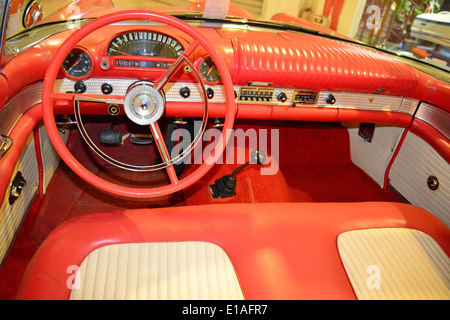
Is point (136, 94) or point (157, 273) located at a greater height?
point (136, 94)

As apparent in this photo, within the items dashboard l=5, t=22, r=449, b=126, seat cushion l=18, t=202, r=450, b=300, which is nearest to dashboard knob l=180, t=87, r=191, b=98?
dashboard l=5, t=22, r=449, b=126

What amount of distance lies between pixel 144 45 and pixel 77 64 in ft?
0.96

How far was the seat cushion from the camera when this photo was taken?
1.02 meters

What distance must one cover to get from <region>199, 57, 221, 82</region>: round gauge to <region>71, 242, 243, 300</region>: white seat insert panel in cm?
77

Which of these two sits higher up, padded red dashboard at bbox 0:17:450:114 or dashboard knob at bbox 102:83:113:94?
padded red dashboard at bbox 0:17:450:114

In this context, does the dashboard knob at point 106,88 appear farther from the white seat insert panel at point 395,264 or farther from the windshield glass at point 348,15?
the white seat insert panel at point 395,264

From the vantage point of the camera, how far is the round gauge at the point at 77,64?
52.6 inches

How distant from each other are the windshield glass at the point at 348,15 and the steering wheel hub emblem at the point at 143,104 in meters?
0.46

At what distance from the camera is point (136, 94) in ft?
3.77

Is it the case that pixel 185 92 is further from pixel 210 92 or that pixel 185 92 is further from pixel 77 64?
pixel 77 64

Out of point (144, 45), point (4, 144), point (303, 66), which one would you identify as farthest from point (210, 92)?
point (4, 144)

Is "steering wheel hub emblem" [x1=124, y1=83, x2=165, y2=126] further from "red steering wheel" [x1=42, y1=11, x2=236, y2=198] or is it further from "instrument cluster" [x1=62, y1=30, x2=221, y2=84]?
"instrument cluster" [x1=62, y1=30, x2=221, y2=84]

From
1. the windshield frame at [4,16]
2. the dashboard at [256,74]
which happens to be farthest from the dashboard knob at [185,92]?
the windshield frame at [4,16]
